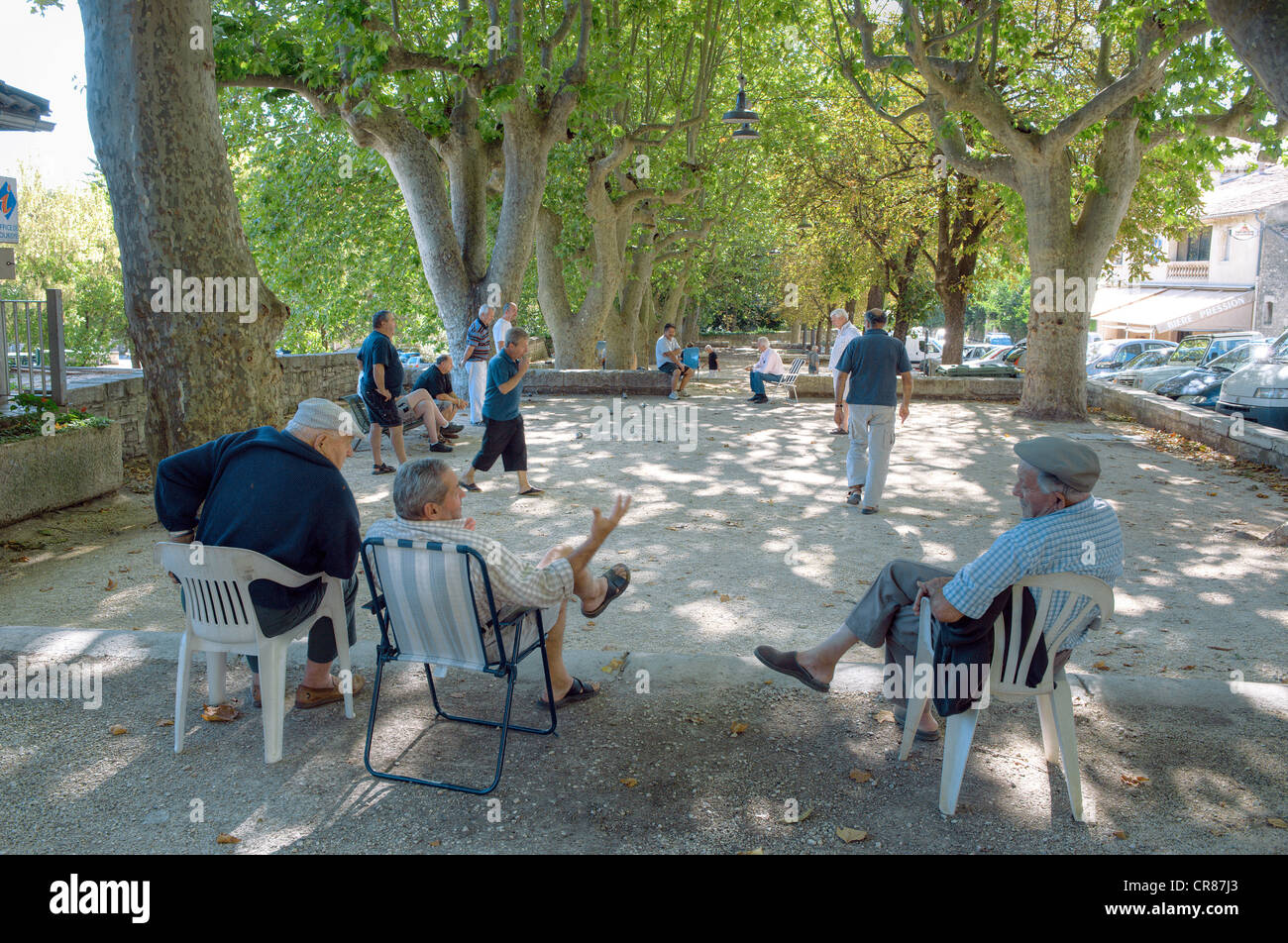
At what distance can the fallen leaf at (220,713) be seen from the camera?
14.3ft

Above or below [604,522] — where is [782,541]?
below

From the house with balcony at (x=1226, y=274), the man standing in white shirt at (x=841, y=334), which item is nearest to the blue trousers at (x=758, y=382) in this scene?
the man standing in white shirt at (x=841, y=334)

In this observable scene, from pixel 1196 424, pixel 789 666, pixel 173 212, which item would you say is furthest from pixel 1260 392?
pixel 173 212

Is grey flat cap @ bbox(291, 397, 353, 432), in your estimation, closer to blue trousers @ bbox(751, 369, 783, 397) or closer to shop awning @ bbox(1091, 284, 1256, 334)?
blue trousers @ bbox(751, 369, 783, 397)

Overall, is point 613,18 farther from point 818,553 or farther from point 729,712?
point 729,712

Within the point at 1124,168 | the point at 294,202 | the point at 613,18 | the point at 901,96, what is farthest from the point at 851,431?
the point at 901,96

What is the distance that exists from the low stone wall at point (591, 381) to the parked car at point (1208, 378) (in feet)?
31.1

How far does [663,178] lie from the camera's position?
23.9 meters

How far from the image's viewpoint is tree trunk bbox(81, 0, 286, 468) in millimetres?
7676

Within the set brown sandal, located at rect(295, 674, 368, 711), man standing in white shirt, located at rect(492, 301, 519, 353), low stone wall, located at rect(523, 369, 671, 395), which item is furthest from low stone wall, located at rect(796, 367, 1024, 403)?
brown sandal, located at rect(295, 674, 368, 711)

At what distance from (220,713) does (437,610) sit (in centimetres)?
133

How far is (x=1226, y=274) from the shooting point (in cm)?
4294

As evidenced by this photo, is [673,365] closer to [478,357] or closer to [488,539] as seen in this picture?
[478,357]

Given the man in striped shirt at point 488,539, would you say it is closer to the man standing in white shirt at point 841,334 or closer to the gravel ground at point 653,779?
the gravel ground at point 653,779
